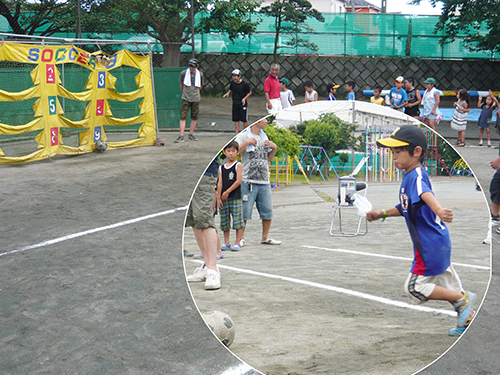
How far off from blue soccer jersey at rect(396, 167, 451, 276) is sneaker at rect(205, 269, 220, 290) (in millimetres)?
705

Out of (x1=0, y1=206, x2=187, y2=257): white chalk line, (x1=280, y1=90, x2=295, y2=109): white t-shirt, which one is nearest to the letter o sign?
(x1=0, y1=206, x2=187, y2=257): white chalk line

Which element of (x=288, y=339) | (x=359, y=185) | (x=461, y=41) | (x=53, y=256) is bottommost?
(x=53, y=256)

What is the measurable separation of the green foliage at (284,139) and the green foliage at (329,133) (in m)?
0.03

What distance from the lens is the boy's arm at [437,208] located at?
188 centimetres

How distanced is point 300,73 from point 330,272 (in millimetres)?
21551

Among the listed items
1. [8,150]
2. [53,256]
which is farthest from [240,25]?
[53,256]

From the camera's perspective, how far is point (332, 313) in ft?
6.25

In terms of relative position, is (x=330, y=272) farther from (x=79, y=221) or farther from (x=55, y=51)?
(x=55, y=51)

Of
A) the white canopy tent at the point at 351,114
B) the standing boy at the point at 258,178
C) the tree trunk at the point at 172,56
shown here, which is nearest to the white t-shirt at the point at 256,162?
the standing boy at the point at 258,178

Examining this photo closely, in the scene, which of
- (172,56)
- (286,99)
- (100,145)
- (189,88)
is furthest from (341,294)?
(172,56)

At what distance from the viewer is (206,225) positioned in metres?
2.15

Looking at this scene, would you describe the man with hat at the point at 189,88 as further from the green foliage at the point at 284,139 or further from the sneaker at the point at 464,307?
the sneaker at the point at 464,307

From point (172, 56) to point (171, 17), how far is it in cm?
139

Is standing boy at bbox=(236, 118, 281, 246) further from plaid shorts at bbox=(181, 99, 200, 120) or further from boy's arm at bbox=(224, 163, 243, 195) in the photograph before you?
plaid shorts at bbox=(181, 99, 200, 120)
